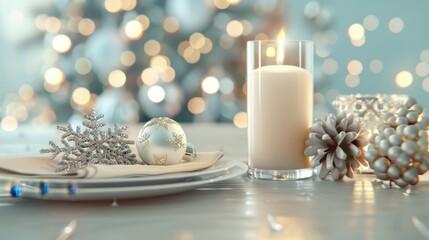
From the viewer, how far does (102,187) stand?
22.2 inches

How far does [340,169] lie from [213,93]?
1.79 meters

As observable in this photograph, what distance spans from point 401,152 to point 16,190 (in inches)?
18.6

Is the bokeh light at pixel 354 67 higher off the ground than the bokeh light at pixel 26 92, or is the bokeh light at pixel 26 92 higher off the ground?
the bokeh light at pixel 354 67

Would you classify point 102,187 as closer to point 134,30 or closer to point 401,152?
point 401,152

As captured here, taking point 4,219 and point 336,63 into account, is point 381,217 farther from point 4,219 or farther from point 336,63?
point 336,63

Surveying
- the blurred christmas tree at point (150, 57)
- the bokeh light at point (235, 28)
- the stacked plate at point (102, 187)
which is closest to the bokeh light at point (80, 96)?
the blurred christmas tree at point (150, 57)

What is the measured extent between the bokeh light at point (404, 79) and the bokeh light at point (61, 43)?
5.96 ft

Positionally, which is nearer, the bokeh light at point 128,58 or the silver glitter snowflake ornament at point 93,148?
the silver glitter snowflake ornament at point 93,148

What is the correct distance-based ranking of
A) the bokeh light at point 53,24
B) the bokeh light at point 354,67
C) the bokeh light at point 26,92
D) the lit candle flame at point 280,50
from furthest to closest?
the bokeh light at point 354,67, the bokeh light at point 26,92, the bokeh light at point 53,24, the lit candle flame at point 280,50

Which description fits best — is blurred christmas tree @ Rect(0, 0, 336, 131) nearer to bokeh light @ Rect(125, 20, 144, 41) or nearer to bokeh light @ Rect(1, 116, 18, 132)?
bokeh light @ Rect(125, 20, 144, 41)

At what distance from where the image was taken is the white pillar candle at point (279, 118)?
76cm

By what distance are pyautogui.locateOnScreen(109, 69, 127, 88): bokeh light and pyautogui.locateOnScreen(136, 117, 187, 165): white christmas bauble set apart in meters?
1.84

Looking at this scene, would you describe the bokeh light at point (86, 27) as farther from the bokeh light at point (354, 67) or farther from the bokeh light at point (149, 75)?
the bokeh light at point (354, 67)

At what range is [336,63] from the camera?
9.95ft
